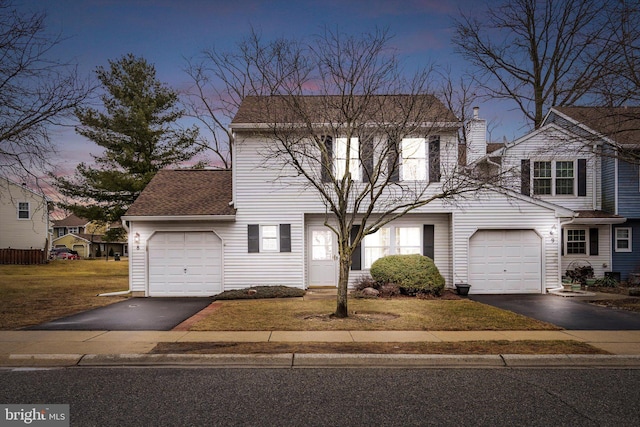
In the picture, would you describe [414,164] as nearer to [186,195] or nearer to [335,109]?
[335,109]

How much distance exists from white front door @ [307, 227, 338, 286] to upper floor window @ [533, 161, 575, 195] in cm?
939

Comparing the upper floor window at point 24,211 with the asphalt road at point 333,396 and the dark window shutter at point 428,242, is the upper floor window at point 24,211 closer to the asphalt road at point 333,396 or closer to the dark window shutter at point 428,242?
the dark window shutter at point 428,242

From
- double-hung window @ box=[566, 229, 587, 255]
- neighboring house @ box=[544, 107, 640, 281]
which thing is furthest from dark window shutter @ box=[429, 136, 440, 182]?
double-hung window @ box=[566, 229, 587, 255]

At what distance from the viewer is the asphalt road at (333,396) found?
5426 mm

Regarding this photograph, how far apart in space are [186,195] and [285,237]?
4.50 metres

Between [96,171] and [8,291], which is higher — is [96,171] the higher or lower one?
the higher one

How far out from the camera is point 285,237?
17562 mm

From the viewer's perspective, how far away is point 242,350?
848 cm

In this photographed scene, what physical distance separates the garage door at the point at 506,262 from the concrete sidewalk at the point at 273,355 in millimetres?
7759

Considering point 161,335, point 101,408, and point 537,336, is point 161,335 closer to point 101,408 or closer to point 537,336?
point 101,408

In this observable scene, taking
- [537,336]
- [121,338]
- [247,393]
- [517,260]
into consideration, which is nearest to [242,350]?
[247,393]

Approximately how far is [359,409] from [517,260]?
1425 centimetres

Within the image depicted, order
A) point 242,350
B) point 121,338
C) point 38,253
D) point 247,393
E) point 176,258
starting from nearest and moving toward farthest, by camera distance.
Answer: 1. point 247,393
2. point 242,350
3. point 121,338
4. point 176,258
5. point 38,253

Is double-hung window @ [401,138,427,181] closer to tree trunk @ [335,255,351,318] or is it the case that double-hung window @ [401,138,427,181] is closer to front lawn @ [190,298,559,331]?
front lawn @ [190,298,559,331]
